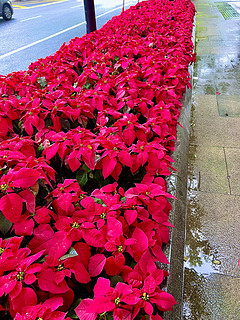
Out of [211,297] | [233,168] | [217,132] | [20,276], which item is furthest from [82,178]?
[217,132]

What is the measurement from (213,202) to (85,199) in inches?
67.3

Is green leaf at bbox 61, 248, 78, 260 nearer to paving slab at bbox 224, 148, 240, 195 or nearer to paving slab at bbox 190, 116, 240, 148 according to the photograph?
paving slab at bbox 224, 148, 240, 195

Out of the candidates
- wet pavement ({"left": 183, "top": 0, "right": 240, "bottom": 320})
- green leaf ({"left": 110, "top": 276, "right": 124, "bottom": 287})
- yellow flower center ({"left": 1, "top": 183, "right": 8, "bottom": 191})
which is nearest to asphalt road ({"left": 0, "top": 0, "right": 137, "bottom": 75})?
wet pavement ({"left": 183, "top": 0, "right": 240, "bottom": 320})

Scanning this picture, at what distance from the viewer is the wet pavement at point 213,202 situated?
1.94 metres

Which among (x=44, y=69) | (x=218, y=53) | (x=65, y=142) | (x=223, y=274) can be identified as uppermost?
(x=44, y=69)

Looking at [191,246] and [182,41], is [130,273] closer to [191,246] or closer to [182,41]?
[191,246]

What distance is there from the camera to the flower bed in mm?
1067

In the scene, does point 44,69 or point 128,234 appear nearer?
point 128,234

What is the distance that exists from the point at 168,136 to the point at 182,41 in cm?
260

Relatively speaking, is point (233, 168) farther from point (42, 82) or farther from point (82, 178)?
point (42, 82)

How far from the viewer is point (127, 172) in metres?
1.93

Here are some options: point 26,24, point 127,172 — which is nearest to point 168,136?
point 127,172

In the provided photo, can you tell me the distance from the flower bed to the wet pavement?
76 centimetres

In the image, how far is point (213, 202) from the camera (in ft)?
8.88
